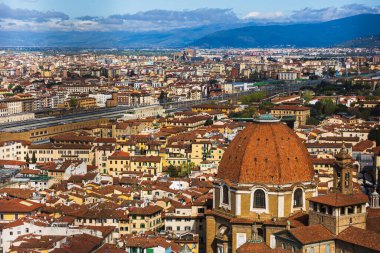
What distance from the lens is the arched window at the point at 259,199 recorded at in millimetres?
24047

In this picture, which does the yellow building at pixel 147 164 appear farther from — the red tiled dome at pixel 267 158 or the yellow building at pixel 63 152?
the red tiled dome at pixel 267 158

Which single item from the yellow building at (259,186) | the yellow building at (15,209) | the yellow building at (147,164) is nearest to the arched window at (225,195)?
the yellow building at (259,186)

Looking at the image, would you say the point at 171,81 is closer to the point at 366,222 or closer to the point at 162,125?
the point at 162,125

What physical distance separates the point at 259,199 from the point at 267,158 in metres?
1.27

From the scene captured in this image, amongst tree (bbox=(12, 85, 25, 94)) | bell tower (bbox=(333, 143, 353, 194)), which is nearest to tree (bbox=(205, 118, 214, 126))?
bell tower (bbox=(333, 143, 353, 194))

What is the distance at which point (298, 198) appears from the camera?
79.9 feet

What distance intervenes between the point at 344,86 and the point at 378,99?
22.3 metres

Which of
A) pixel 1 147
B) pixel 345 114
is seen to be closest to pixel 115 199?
pixel 1 147

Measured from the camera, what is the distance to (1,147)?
159 ft

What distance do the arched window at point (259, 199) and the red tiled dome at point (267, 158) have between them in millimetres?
352

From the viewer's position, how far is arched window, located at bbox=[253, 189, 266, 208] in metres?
24.0

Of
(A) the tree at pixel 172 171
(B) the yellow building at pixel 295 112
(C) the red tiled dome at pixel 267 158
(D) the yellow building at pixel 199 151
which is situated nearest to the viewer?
(C) the red tiled dome at pixel 267 158

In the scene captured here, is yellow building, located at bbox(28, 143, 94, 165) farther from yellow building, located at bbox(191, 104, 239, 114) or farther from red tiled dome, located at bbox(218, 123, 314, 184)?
yellow building, located at bbox(191, 104, 239, 114)

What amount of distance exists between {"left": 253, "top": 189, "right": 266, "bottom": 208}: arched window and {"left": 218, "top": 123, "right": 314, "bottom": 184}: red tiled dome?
1.15 feet
